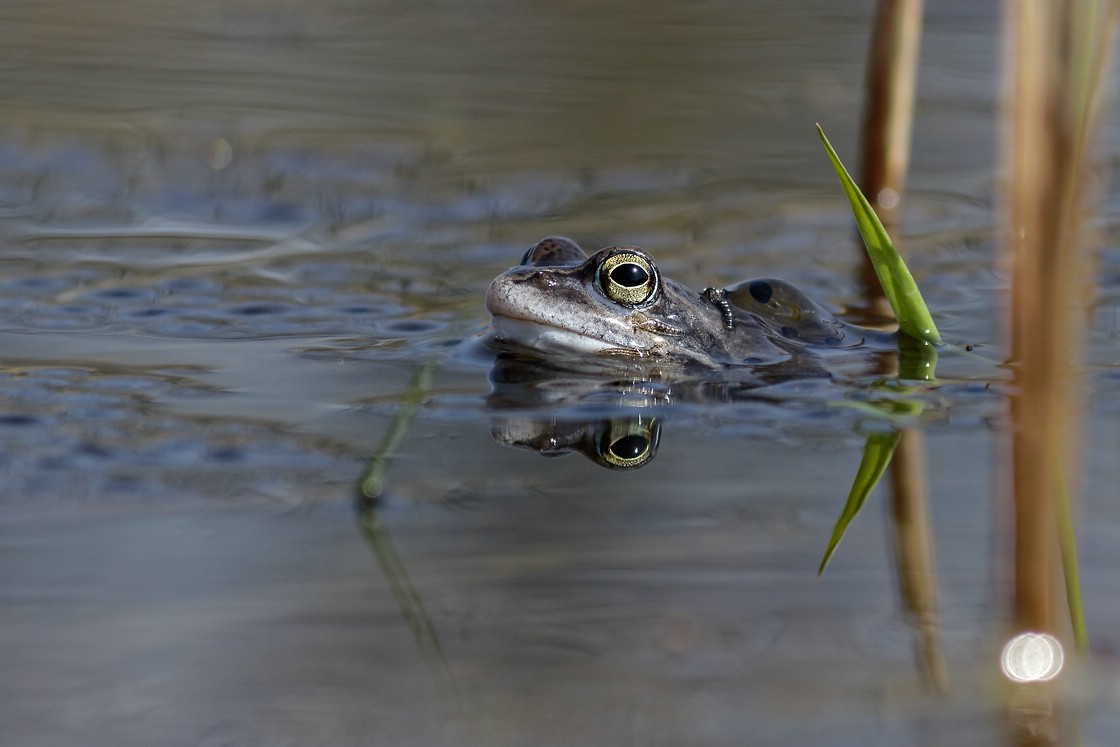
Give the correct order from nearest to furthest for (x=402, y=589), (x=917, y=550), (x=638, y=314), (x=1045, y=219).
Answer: (x=1045, y=219), (x=402, y=589), (x=917, y=550), (x=638, y=314)

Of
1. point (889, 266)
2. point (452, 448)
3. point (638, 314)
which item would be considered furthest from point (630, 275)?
point (452, 448)

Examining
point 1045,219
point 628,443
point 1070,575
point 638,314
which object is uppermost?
point 1045,219

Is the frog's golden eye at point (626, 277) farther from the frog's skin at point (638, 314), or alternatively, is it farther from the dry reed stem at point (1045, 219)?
the dry reed stem at point (1045, 219)

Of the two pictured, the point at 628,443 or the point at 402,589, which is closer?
the point at 402,589

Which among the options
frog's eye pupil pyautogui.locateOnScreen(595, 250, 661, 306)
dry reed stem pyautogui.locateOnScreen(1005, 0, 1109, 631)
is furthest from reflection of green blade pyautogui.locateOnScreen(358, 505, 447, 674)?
frog's eye pupil pyautogui.locateOnScreen(595, 250, 661, 306)

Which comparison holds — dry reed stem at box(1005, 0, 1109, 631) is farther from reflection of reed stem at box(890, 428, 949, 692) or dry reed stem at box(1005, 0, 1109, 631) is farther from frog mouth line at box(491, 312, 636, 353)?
frog mouth line at box(491, 312, 636, 353)

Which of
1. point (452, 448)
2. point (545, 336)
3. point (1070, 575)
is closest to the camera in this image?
point (1070, 575)

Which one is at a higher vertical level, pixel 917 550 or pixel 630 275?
pixel 630 275

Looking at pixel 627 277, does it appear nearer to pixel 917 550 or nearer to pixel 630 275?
pixel 630 275
